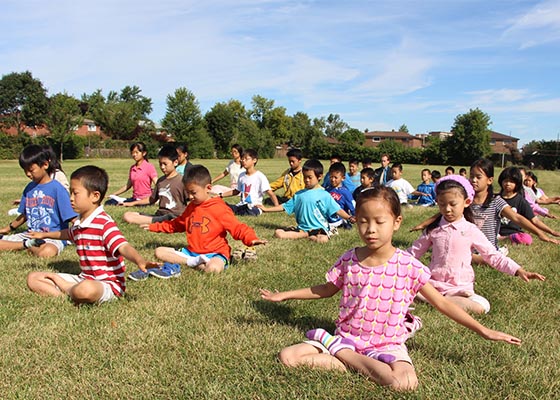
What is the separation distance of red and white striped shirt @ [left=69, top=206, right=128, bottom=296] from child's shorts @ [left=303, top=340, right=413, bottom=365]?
2.31 m

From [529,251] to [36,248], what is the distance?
7560 millimetres

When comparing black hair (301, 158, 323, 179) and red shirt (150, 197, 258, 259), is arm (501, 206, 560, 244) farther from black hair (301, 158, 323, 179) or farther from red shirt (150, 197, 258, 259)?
red shirt (150, 197, 258, 259)

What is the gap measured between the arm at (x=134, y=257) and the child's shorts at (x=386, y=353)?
1.63 metres

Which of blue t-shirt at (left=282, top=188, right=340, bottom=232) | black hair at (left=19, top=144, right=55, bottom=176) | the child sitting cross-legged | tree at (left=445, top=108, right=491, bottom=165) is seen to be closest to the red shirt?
the child sitting cross-legged

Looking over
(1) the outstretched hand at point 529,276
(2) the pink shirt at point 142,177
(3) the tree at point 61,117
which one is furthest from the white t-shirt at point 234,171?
(3) the tree at point 61,117

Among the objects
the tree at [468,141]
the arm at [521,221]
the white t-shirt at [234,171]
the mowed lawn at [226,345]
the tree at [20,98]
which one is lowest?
the mowed lawn at [226,345]

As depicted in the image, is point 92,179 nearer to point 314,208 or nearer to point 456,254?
point 456,254

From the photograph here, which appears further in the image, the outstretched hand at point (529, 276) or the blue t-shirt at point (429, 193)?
the blue t-shirt at point (429, 193)

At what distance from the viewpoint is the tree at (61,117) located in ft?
142

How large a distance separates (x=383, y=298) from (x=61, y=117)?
45.7m

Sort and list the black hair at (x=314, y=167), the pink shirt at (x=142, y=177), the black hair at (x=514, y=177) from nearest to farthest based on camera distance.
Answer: the black hair at (x=514, y=177), the black hair at (x=314, y=167), the pink shirt at (x=142, y=177)

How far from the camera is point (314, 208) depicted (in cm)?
858

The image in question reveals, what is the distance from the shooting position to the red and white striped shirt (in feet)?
15.6

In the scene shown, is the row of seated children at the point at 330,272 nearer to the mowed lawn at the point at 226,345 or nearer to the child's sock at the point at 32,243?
the mowed lawn at the point at 226,345
